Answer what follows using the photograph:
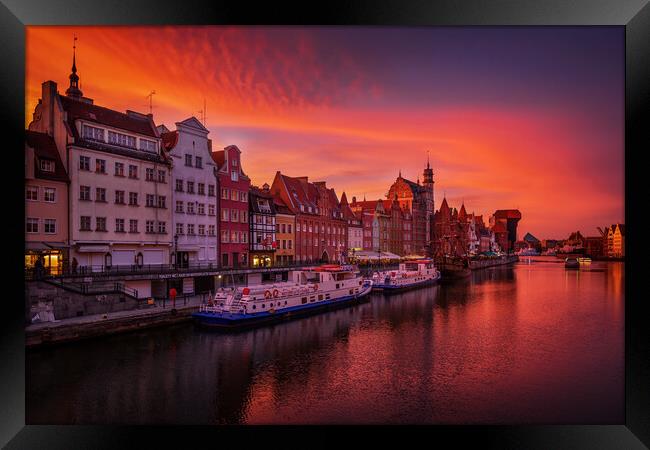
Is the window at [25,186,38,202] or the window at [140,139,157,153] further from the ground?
the window at [140,139,157,153]

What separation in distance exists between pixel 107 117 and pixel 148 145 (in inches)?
114

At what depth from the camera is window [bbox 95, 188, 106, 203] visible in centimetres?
2600

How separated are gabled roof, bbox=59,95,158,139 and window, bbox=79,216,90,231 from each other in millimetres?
4696

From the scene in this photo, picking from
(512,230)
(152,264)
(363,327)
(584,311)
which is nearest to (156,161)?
(152,264)

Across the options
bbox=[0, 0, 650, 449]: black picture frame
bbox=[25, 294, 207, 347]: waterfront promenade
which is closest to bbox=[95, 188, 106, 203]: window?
bbox=[25, 294, 207, 347]: waterfront promenade

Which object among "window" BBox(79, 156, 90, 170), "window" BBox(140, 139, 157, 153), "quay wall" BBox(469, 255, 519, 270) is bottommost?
"quay wall" BBox(469, 255, 519, 270)

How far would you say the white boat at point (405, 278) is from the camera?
1778 inches

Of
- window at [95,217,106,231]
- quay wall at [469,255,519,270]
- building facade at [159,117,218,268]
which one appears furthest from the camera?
quay wall at [469,255,519,270]

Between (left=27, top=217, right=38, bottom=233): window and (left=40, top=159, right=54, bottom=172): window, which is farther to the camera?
(left=40, top=159, right=54, bottom=172): window

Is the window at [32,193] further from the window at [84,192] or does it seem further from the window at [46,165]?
the window at [84,192]

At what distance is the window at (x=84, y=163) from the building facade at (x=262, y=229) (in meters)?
16.8

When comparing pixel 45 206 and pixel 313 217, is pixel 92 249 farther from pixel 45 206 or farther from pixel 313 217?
pixel 313 217

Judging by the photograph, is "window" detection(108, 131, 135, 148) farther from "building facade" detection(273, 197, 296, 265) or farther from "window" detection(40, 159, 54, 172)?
"building facade" detection(273, 197, 296, 265)

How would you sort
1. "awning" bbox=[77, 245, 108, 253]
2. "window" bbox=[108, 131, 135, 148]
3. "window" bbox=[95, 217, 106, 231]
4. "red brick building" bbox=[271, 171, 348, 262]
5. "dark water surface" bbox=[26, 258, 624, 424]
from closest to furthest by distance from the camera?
"dark water surface" bbox=[26, 258, 624, 424] → "awning" bbox=[77, 245, 108, 253] → "window" bbox=[95, 217, 106, 231] → "window" bbox=[108, 131, 135, 148] → "red brick building" bbox=[271, 171, 348, 262]
